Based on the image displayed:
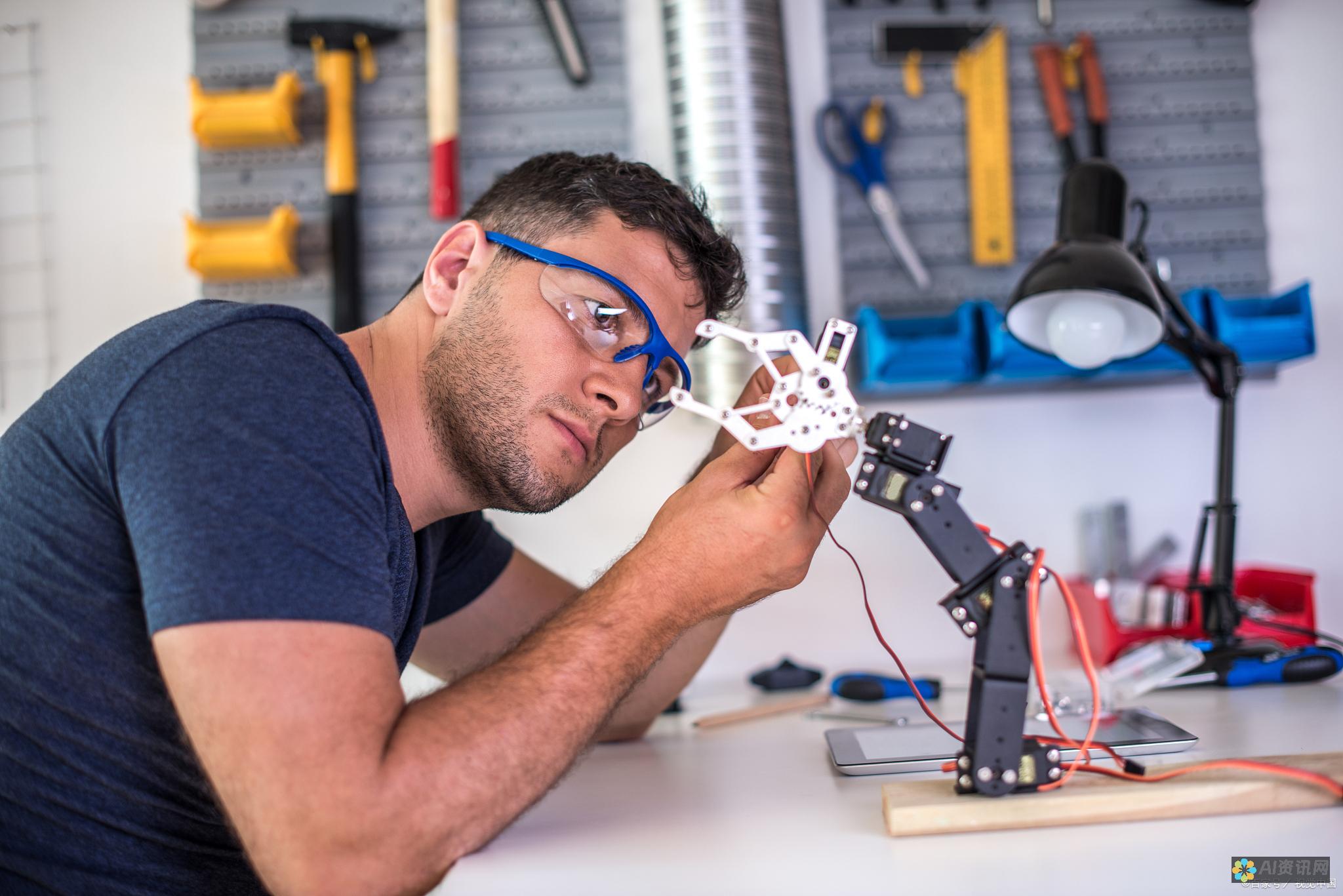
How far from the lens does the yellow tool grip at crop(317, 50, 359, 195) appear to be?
1.92 m

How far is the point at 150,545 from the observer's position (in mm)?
778

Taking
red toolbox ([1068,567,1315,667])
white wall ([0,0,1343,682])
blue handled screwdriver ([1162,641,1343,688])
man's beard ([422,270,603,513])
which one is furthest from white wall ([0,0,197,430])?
blue handled screwdriver ([1162,641,1343,688])

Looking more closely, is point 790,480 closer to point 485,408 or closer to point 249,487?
point 485,408

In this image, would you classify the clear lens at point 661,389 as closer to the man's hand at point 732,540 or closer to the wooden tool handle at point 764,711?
the man's hand at point 732,540

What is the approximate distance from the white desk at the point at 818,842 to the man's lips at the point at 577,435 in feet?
1.26

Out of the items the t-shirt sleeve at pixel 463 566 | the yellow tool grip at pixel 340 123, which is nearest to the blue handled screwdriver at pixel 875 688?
the t-shirt sleeve at pixel 463 566

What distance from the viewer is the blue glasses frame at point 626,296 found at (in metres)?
1.11

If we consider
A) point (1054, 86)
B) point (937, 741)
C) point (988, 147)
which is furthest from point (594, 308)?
point (1054, 86)

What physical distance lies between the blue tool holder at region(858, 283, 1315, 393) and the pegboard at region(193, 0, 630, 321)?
2.12 ft

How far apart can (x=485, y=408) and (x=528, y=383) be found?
0.06m

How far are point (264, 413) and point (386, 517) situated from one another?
191 mm

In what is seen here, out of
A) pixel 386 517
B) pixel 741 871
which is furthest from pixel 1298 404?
pixel 386 517

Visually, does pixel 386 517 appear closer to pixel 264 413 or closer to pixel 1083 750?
pixel 264 413

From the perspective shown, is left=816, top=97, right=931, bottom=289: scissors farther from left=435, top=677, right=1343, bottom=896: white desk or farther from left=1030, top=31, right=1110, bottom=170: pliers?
left=435, top=677, right=1343, bottom=896: white desk
